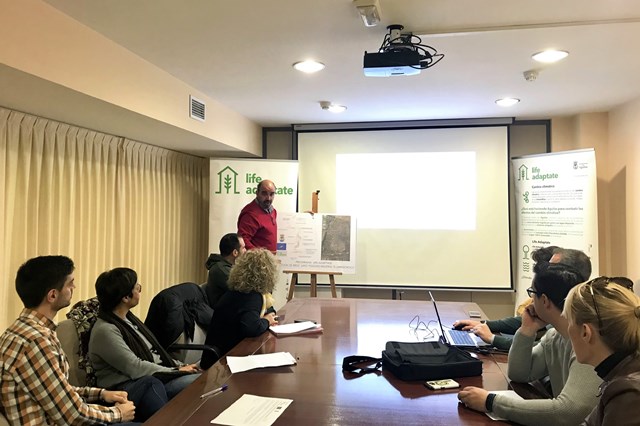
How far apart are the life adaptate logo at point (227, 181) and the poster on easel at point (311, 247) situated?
0.59m

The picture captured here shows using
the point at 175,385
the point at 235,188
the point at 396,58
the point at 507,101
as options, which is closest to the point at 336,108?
the point at 235,188

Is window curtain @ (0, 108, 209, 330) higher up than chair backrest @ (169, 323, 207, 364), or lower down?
higher up

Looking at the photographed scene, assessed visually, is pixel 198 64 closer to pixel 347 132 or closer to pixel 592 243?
pixel 347 132

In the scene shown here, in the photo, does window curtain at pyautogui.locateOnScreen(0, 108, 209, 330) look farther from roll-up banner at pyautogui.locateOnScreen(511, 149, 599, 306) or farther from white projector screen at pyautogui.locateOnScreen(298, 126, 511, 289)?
roll-up banner at pyautogui.locateOnScreen(511, 149, 599, 306)

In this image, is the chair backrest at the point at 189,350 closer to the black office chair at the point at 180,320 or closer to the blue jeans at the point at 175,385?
the black office chair at the point at 180,320

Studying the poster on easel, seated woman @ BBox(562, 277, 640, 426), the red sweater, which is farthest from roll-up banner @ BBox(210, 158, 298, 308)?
seated woman @ BBox(562, 277, 640, 426)

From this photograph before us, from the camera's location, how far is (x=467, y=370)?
1867mm

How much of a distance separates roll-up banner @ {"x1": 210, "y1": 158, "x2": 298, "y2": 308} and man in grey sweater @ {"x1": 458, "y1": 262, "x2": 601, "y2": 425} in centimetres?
343

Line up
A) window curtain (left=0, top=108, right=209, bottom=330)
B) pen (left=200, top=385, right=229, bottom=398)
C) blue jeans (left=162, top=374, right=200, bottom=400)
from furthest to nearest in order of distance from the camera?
window curtain (left=0, top=108, right=209, bottom=330), blue jeans (left=162, top=374, right=200, bottom=400), pen (left=200, top=385, right=229, bottom=398)

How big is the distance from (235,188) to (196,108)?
4.56 feet

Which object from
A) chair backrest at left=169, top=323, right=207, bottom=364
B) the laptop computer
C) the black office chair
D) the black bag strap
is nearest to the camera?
the black bag strap

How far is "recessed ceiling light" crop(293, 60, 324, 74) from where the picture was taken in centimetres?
319

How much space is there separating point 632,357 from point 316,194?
4.06 m

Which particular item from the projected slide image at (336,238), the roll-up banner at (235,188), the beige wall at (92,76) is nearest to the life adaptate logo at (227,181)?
the roll-up banner at (235,188)
